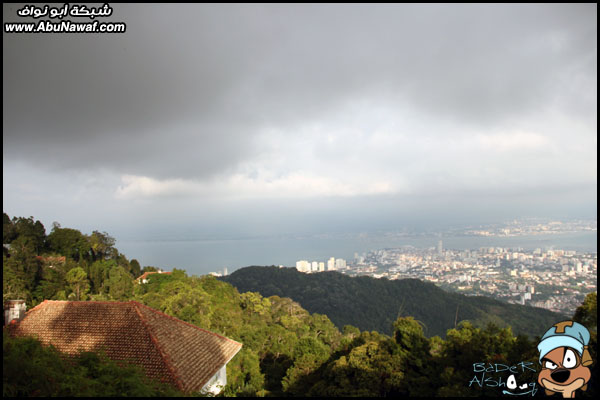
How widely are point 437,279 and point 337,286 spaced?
14.4 m

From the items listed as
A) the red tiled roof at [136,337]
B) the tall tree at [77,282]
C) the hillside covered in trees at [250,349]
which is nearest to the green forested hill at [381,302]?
the hillside covered in trees at [250,349]

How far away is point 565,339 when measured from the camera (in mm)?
3215

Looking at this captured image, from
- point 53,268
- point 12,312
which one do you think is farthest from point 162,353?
point 53,268

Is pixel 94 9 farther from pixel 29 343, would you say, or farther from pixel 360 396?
pixel 360 396

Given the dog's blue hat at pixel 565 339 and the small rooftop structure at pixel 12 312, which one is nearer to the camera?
the dog's blue hat at pixel 565 339

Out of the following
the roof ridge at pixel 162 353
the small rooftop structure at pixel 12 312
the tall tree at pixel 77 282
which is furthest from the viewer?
the tall tree at pixel 77 282

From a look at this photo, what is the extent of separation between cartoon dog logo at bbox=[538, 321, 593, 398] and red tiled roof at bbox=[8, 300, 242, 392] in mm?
6418

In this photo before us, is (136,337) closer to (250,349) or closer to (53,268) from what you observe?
(250,349)

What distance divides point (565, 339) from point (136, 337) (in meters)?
8.60

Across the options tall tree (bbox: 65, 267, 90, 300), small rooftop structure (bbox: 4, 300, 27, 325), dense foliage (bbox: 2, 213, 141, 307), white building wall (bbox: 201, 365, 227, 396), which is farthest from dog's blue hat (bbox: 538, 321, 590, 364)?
tall tree (bbox: 65, 267, 90, 300)

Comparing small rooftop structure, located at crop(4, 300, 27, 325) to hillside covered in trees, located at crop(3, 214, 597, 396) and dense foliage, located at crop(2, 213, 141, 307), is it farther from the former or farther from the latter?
hillside covered in trees, located at crop(3, 214, 597, 396)

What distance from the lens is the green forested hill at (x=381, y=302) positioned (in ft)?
93.5

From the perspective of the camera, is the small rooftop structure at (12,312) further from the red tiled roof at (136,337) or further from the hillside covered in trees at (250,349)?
the hillside covered in trees at (250,349)

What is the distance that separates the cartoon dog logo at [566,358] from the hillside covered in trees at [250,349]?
0.92 metres
